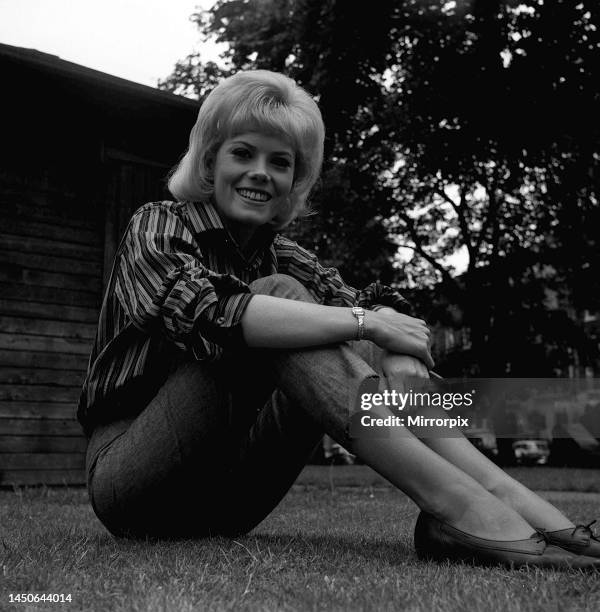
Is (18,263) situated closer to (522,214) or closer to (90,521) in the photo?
(90,521)

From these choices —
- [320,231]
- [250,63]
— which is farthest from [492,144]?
[250,63]

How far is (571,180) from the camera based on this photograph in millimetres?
13938

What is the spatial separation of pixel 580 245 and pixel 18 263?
10540 mm

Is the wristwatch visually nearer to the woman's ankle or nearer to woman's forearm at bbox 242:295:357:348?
woman's forearm at bbox 242:295:357:348

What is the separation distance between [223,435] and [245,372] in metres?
0.19

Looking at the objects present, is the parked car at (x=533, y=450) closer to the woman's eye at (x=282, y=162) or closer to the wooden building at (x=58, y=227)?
the wooden building at (x=58, y=227)

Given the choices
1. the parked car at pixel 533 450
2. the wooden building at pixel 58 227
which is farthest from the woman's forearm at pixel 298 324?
the parked car at pixel 533 450

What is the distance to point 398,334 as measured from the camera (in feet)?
7.36

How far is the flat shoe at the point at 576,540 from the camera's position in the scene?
1.92 metres

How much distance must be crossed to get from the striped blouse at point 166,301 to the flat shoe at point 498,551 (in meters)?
0.68

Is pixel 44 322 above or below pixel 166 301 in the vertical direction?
below

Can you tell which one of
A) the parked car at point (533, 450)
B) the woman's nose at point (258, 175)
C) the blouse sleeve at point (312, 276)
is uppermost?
the woman's nose at point (258, 175)

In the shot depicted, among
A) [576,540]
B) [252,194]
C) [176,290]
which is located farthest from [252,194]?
[576,540]

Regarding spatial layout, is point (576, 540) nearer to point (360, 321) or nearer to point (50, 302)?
point (360, 321)
